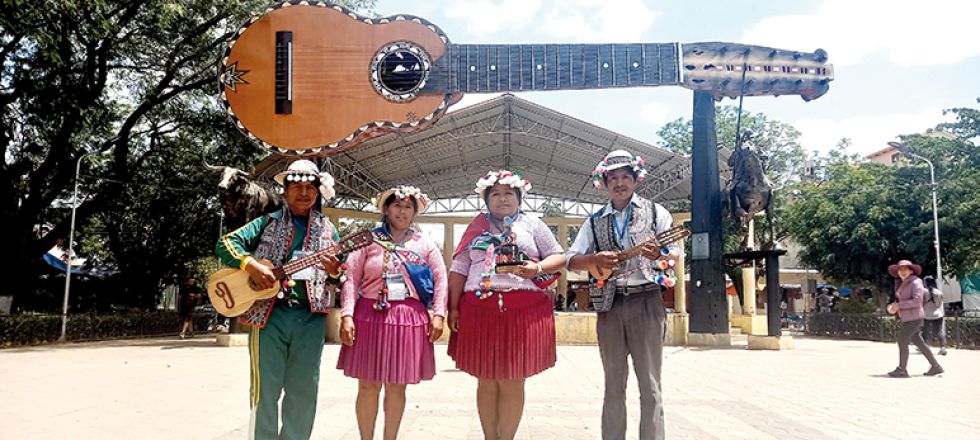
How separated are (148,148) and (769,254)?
57.7 ft

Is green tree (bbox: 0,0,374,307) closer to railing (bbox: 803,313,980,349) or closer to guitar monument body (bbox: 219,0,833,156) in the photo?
guitar monument body (bbox: 219,0,833,156)

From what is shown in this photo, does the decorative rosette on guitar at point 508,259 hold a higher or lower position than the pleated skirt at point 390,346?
higher

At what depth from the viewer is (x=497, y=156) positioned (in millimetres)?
22172

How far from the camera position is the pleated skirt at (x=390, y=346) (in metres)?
3.70

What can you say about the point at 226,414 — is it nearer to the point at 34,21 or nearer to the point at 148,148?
the point at 34,21

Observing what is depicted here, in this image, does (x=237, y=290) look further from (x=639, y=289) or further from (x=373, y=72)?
(x=373, y=72)

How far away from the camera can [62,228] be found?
57.2 feet

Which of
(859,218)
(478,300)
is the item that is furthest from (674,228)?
(859,218)

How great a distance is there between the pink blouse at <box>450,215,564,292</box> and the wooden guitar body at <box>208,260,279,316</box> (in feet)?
3.48

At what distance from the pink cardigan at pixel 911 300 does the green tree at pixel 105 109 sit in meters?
12.7

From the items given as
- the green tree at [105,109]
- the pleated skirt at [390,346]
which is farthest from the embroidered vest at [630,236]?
the green tree at [105,109]

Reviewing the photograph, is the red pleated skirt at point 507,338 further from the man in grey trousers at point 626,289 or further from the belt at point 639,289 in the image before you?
the belt at point 639,289

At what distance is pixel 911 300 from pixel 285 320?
8125 millimetres

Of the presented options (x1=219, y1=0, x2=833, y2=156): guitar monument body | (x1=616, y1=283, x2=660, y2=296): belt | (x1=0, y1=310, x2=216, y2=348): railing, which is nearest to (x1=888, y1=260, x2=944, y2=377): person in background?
(x1=219, y1=0, x2=833, y2=156): guitar monument body
